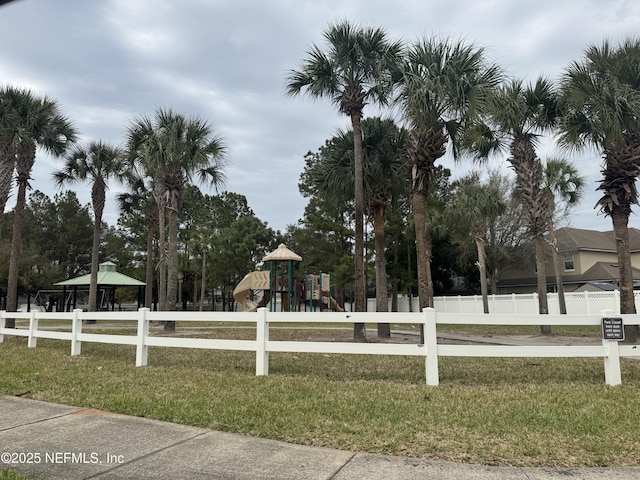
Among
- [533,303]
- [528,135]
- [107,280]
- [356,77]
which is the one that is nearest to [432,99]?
[356,77]

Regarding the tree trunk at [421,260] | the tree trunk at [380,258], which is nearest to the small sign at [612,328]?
the tree trunk at [421,260]

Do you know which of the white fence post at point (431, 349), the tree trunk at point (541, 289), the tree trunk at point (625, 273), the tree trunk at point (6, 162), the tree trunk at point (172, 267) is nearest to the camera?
the white fence post at point (431, 349)

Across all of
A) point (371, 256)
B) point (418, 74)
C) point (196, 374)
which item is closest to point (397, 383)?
point (196, 374)

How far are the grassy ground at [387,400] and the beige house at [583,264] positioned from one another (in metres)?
27.5

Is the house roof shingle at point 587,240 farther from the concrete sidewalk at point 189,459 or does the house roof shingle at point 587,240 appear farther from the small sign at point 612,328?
the concrete sidewalk at point 189,459

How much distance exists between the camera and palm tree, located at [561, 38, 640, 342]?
42.4 feet

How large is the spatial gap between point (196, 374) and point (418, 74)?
9.70 meters

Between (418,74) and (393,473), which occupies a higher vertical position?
(418,74)

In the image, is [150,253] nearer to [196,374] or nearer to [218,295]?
[196,374]

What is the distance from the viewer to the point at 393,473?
3566 millimetres

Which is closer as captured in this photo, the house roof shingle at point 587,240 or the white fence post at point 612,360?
the white fence post at point 612,360

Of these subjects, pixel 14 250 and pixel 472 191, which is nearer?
pixel 14 250

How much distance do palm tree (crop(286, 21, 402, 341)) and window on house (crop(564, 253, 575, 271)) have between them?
88.5 ft

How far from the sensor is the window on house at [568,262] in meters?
35.4
